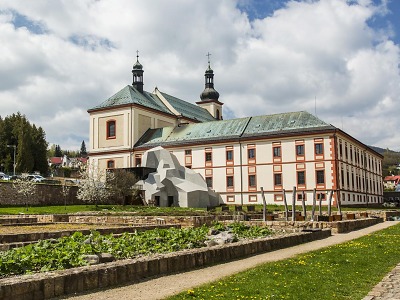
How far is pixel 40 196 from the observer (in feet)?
151

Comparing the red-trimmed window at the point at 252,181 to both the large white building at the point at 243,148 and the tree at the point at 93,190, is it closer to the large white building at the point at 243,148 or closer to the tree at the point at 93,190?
the large white building at the point at 243,148

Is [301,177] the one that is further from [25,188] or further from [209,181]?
[25,188]

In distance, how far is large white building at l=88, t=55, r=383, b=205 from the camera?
54.8m

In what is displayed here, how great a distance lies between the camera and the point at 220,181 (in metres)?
59.7

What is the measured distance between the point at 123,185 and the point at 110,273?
41929 mm

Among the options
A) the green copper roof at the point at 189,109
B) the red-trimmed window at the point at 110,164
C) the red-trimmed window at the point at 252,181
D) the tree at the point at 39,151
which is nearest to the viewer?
the red-trimmed window at the point at 252,181

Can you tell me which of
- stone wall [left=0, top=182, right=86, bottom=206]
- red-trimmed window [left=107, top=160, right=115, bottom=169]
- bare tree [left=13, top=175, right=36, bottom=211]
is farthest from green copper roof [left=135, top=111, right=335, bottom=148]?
bare tree [left=13, top=175, right=36, bottom=211]

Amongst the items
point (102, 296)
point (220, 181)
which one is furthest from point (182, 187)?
point (102, 296)

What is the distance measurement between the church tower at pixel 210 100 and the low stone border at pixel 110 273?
7600cm

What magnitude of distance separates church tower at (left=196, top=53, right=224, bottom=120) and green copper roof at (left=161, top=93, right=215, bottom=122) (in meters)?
2.99

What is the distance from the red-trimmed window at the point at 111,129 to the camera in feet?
222

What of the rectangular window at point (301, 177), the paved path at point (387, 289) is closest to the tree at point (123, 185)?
the rectangular window at point (301, 177)

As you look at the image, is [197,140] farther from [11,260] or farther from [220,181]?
[11,260]

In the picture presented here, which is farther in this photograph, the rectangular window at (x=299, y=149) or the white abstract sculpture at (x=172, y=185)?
the rectangular window at (x=299, y=149)
